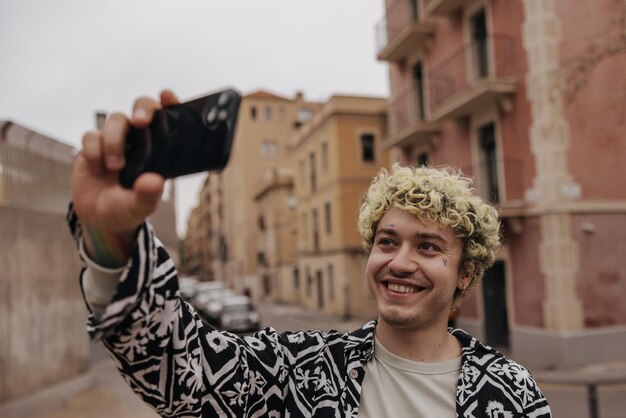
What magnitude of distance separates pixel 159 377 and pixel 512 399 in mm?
1141

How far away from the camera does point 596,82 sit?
13203 millimetres

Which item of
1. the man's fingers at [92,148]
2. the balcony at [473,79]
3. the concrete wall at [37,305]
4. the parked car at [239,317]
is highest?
the balcony at [473,79]

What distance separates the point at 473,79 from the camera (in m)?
15.5

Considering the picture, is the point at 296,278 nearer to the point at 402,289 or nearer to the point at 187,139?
the point at 402,289

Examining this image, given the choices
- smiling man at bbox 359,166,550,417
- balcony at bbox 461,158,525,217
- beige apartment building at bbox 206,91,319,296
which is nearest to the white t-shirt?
smiling man at bbox 359,166,550,417

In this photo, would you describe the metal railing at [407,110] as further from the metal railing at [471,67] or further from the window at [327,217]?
the window at [327,217]

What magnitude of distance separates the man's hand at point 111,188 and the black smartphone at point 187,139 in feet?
0.10

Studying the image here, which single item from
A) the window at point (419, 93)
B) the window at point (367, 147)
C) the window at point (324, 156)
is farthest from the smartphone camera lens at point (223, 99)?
the window at point (324, 156)

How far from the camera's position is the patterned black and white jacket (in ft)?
4.53

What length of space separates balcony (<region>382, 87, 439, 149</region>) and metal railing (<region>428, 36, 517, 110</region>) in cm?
81

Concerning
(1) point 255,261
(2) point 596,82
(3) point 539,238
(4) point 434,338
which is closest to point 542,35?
(2) point 596,82

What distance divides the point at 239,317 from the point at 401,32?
11826 mm

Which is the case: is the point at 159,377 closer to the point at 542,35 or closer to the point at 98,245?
the point at 98,245

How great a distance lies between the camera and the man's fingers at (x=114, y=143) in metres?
1.19
